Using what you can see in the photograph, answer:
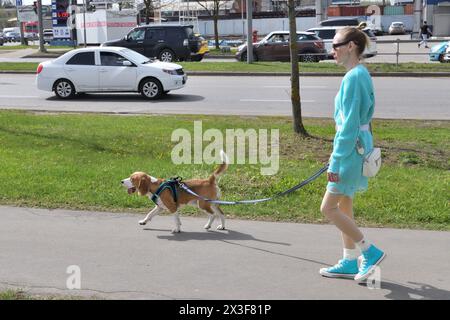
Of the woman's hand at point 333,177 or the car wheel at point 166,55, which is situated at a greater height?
the car wheel at point 166,55

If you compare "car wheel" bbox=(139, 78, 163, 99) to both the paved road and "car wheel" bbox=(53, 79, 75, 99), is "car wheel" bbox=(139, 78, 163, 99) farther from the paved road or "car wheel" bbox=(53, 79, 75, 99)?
"car wheel" bbox=(53, 79, 75, 99)

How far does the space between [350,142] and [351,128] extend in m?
0.10

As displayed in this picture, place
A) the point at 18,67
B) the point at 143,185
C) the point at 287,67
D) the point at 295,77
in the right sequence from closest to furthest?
1. the point at 143,185
2. the point at 295,77
3. the point at 287,67
4. the point at 18,67

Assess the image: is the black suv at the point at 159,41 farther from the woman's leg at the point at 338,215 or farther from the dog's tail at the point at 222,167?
the woman's leg at the point at 338,215

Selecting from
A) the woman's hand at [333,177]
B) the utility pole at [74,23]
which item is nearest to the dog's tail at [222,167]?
the woman's hand at [333,177]

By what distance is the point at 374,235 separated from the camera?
241 inches

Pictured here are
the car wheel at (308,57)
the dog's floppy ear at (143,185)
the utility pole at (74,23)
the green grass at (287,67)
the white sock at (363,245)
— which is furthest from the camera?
the utility pole at (74,23)

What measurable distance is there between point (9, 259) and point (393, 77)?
19.7 meters

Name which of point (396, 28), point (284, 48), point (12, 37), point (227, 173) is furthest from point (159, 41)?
point (12, 37)

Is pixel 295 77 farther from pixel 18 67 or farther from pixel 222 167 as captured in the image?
pixel 18 67

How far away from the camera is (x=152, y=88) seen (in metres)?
18.4

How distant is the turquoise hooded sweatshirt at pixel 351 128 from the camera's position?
453 centimetres

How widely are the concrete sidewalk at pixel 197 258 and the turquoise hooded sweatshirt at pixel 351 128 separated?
2.82 feet

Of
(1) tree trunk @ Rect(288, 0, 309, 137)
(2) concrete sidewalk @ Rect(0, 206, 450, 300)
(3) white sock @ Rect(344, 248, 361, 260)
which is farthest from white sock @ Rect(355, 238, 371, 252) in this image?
(1) tree trunk @ Rect(288, 0, 309, 137)
